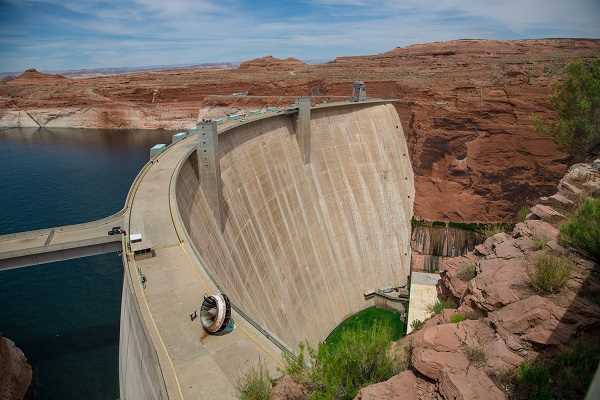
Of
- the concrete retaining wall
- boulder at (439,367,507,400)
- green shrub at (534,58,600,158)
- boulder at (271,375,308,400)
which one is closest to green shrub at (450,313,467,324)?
boulder at (439,367,507,400)

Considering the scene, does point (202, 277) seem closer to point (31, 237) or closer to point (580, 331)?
point (31, 237)

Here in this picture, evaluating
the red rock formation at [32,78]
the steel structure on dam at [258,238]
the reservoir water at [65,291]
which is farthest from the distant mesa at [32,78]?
the steel structure on dam at [258,238]

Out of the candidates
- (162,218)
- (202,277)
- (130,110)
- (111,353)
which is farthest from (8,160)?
(202,277)

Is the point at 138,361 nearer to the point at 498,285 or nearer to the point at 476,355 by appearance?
the point at 476,355

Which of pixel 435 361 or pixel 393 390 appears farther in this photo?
pixel 435 361

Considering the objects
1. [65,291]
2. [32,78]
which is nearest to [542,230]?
[65,291]

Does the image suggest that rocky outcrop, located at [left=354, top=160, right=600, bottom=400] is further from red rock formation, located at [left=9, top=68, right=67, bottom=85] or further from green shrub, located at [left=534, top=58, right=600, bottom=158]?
red rock formation, located at [left=9, top=68, right=67, bottom=85]
